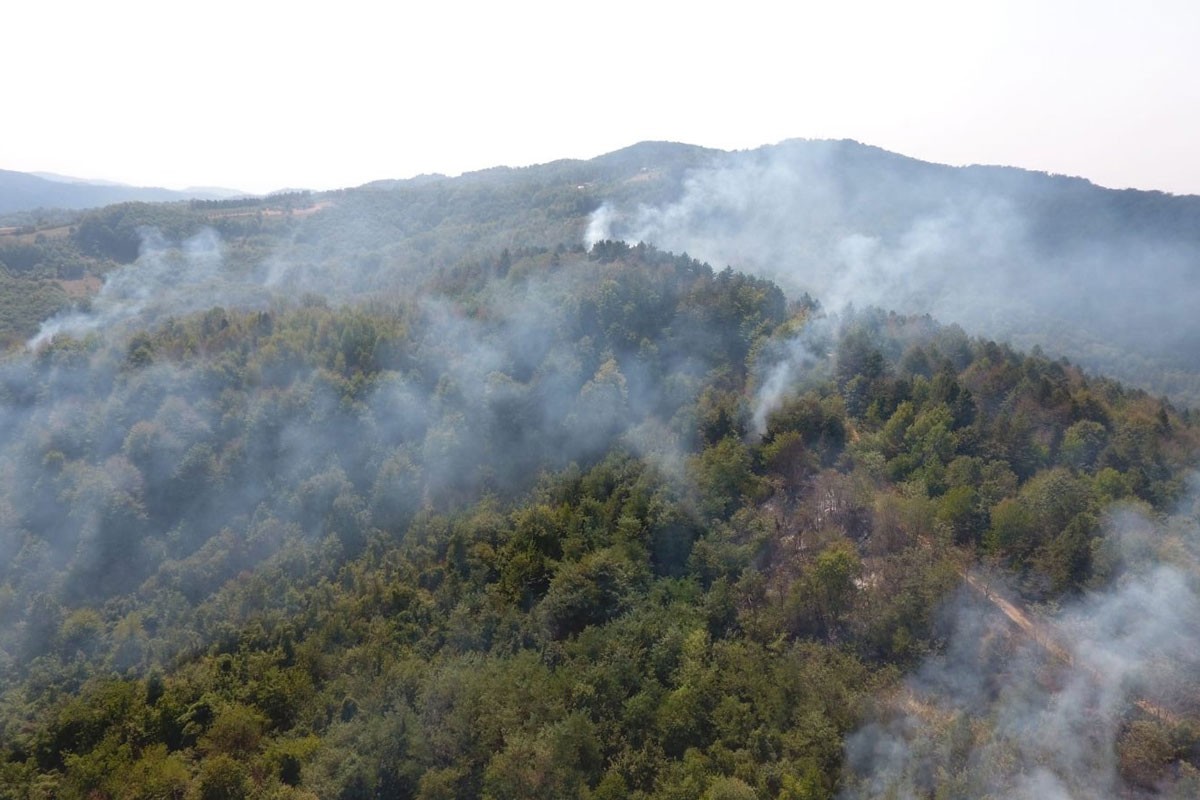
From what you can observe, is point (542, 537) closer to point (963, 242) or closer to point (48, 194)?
point (963, 242)

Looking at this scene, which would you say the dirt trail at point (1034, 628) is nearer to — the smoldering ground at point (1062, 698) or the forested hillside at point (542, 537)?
the smoldering ground at point (1062, 698)

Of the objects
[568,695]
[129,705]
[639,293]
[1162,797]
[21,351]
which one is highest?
[639,293]

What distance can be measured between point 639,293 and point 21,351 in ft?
173

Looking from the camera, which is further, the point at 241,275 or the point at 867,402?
the point at 241,275

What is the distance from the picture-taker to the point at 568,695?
2586 cm

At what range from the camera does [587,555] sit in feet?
112

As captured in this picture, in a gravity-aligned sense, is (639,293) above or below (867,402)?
above

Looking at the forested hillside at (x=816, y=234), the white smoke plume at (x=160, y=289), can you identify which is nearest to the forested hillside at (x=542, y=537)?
the white smoke plume at (x=160, y=289)

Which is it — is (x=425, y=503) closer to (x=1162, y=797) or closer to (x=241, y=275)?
(x=1162, y=797)

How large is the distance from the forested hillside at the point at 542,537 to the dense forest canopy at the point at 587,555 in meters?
0.20

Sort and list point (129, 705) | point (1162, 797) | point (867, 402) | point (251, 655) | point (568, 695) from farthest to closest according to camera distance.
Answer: point (867, 402) < point (251, 655) < point (129, 705) < point (568, 695) < point (1162, 797)

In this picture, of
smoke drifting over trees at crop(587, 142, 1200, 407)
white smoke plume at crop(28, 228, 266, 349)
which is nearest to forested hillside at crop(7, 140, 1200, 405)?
smoke drifting over trees at crop(587, 142, 1200, 407)

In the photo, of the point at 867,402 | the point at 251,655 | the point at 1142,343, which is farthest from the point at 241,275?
the point at 1142,343

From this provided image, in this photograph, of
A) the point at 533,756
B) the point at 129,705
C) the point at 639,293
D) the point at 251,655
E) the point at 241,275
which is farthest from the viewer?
the point at 241,275
